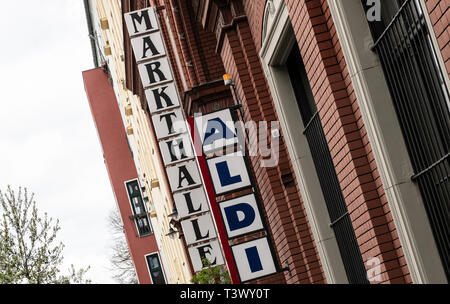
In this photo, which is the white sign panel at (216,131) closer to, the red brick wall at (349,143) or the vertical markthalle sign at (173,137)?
the vertical markthalle sign at (173,137)

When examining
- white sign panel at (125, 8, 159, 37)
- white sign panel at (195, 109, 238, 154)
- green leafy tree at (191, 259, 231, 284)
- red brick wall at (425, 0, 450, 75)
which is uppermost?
white sign panel at (125, 8, 159, 37)

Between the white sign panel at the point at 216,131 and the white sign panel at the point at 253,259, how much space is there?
4.93 ft

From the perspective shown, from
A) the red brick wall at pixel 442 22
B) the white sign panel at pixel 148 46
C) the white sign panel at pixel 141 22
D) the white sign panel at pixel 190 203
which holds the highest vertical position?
the white sign panel at pixel 141 22

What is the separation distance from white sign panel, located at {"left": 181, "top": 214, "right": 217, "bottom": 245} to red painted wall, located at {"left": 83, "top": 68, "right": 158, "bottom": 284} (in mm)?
34872

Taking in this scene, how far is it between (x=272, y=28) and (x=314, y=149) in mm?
1550

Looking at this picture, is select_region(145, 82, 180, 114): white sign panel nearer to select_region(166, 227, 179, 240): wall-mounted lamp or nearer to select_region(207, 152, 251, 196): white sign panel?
select_region(207, 152, 251, 196): white sign panel

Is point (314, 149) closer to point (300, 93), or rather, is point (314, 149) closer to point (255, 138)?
point (300, 93)

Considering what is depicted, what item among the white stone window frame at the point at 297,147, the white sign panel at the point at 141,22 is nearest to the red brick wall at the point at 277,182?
the white stone window frame at the point at 297,147

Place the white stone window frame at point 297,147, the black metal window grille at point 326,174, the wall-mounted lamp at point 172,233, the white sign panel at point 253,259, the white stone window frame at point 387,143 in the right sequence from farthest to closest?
the wall-mounted lamp at point 172,233
the white sign panel at point 253,259
the white stone window frame at point 297,147
the black metal window grille at point 326,174
the white stone window frame at point 387,143

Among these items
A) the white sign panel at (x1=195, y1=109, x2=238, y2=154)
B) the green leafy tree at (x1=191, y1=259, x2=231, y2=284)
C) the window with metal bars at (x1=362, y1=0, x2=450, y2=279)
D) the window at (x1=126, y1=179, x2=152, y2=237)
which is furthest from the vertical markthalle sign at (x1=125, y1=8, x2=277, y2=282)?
the window at (x1=126, y1=179, x2=152, y2=237)

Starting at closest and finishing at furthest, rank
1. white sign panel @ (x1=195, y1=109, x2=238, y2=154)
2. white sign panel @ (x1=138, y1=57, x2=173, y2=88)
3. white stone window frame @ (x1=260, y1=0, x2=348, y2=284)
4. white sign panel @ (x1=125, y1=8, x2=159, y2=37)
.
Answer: white stone window frame @ (x1=260, y1=0, x2=348, y2=284) → white sign panel @ (x1=195, y1=109, x2=238, y2=154) → white sign panel @ (x1=138, y1=57, x2=173, y2=88) → white sign panel @ (x1=125, y1=8, x2=159, y2=37)

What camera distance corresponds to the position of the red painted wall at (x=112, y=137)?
5156 centimetres

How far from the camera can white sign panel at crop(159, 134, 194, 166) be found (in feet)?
54.4

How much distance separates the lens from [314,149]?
32.4 ft
